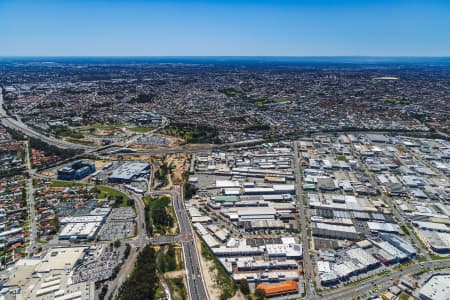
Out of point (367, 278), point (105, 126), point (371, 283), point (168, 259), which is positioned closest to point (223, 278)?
point (168, 259)

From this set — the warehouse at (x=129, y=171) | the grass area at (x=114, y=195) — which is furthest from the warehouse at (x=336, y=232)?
the warehouse at (x=129, y=171)

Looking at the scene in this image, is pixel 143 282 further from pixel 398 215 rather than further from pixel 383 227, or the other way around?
pixel 398 215

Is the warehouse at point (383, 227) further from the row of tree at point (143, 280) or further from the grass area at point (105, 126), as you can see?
the grass area at point (105, 126)

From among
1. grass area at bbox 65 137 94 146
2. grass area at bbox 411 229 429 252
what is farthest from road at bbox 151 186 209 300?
grass area at bbox 65 137 94 146

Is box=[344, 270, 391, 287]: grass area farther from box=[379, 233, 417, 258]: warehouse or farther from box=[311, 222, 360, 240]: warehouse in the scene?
box=[311, 222, 360, 240]: warehouse

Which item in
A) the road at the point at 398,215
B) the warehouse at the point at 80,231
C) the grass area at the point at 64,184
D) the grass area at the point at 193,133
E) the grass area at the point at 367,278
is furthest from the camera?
the grass area at the point at 193,133

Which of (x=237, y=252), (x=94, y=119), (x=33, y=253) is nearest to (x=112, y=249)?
(x=33, y=253)
